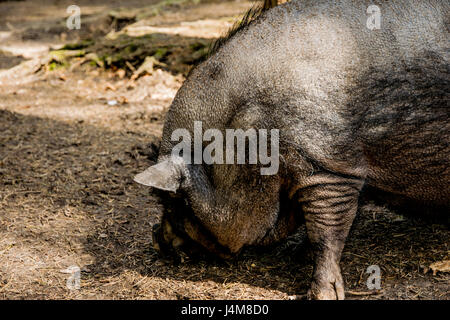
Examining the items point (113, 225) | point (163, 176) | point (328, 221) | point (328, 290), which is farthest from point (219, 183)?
point (113, 225)

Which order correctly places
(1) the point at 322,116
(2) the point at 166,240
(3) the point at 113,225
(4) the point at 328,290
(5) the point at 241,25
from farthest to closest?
(3) the point at 113,225 → (2) the point at 166,240 → (5) the point at 241,25 → (4) the point at 328,290 → (1) the point at 322,116

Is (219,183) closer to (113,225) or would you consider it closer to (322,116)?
(322,116)

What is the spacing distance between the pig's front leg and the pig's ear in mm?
769

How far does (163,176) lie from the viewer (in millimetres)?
3375

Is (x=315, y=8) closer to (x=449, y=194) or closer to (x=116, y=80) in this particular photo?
(x=449, y=194)

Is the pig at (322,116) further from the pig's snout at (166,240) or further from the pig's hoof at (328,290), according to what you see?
the pig's snout at (166,240)

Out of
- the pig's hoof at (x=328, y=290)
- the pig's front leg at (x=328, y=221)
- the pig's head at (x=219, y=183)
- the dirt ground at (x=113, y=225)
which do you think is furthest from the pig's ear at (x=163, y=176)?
the pig's hoof at (x=328, y=290)

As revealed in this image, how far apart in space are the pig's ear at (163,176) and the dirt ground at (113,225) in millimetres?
343

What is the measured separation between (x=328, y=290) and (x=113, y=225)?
6.20 feet

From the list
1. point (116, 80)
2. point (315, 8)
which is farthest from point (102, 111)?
point (315, 8)

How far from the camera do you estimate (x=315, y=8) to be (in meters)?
3.40

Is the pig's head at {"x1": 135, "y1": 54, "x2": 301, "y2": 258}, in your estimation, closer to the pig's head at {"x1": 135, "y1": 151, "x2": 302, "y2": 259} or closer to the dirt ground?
the pig's head at {"x1": 135, "y1": 151, "x2": 302, "y2": 259}

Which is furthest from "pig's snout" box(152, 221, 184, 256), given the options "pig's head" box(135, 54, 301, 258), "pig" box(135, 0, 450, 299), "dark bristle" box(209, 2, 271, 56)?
"dark bristle" box(209, 2, 271, 56)

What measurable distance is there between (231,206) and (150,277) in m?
0.77
